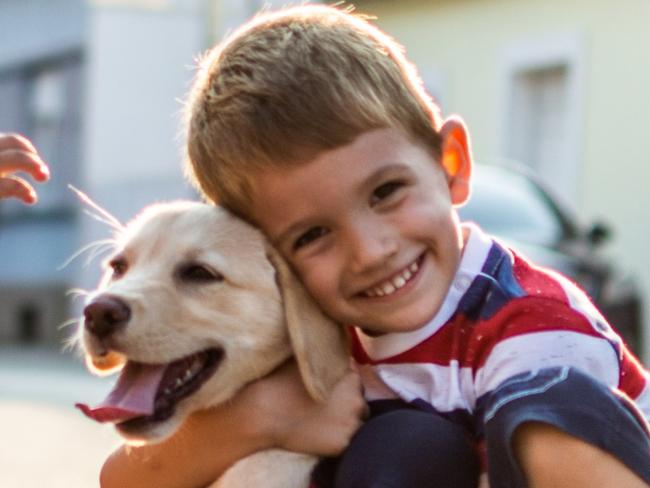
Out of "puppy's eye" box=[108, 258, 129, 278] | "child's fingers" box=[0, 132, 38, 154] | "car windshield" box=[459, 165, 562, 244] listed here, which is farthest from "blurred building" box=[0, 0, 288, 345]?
"child's fingers" box=[0, 132, 38, 154]

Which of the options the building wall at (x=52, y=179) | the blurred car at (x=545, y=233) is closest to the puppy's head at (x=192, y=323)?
the blurred car at (x=545, y=233)

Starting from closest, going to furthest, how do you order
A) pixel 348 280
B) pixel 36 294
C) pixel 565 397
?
pixel 565 397
pixel 348 280
pixel 36 294

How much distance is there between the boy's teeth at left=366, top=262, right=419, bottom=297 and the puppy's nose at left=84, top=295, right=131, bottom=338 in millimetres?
Answer: 556

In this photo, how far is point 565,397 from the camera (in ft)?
8.98

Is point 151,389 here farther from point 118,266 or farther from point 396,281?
point 396,281

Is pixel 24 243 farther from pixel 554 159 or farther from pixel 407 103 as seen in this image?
pixel 407 103

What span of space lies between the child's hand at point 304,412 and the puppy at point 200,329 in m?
0.03

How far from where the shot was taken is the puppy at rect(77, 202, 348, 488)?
3.23 m

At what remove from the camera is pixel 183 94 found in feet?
66.6

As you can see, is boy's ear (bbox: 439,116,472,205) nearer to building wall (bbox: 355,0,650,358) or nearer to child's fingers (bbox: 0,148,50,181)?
child's fingers (bbox: 0,148,50,181)

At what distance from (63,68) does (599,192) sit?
9.33m

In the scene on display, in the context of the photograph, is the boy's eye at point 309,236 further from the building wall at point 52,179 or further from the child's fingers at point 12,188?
the building wall at point 52,179

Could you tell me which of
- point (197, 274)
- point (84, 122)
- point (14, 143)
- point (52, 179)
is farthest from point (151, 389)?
point (52, 179)

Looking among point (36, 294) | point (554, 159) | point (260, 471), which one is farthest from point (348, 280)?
point (36, 294)
